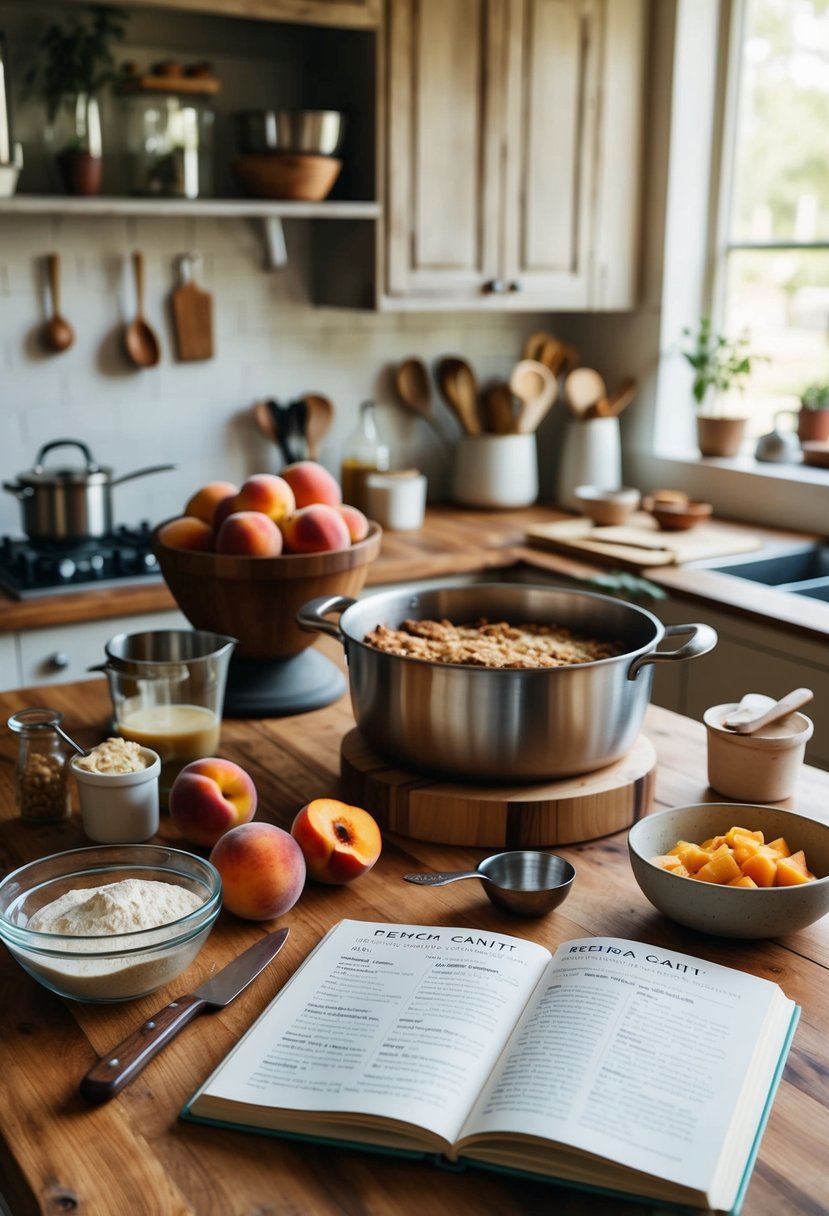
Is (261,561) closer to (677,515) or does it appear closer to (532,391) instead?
(677,515)

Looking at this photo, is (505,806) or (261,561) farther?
(261,561)

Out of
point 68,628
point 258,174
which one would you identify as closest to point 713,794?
point 68,628

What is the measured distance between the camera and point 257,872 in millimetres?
1204

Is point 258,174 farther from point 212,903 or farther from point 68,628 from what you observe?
point 212,903

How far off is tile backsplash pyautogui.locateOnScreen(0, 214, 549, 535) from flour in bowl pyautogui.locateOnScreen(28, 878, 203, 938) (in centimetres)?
213

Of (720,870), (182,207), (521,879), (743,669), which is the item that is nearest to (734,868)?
(720,870)

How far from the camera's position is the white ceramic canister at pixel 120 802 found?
1.36 meters

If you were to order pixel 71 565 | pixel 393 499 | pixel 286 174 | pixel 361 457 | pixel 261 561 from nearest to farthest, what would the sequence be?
pixel 261 561
pixel 71 565
pixel 286 174
pixel 393 499
pixel 361 457

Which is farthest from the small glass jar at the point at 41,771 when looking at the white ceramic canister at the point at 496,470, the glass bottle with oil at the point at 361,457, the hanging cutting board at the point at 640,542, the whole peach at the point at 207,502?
the white ceramic canister at the point at 496,470

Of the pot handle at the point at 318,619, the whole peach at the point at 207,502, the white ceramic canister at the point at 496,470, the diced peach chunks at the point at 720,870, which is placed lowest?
the diced peach chunks at the point at 720,870

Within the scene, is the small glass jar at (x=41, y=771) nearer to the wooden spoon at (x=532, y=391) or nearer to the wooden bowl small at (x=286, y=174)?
the wooden bowl small at (x=286, y=174)

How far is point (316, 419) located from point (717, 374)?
3.87ft

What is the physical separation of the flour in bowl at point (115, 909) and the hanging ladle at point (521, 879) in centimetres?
27

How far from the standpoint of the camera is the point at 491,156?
3170 millimetres
